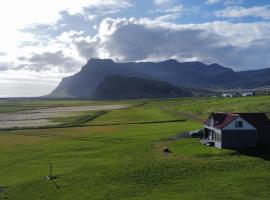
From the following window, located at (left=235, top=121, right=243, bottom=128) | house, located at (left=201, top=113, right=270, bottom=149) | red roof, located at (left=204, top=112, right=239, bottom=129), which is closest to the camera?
house, located at (left=201, top=113, right=270, bottom=149)

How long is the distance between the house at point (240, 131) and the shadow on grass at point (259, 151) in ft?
4.81

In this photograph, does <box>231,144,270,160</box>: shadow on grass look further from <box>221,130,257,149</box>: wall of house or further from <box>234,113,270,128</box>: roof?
<box>234,113,270,128</box>: roof

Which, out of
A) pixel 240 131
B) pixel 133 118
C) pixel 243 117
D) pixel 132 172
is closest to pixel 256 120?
pixel 243 117

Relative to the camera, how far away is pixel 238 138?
62.2 meters

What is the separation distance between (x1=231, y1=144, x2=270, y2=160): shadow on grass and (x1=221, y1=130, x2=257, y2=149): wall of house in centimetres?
148

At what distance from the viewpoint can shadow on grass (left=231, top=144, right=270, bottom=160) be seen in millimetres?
55253

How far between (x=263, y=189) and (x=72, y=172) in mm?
21952

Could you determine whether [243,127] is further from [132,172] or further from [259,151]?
[132,172]

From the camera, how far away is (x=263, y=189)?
130ft

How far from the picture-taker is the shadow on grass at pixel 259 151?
55.3 meters

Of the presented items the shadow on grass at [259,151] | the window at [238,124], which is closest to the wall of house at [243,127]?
the window at [238,124]

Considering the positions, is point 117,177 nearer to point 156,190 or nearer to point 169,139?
point 156,190

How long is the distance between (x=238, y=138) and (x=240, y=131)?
119 centimetres

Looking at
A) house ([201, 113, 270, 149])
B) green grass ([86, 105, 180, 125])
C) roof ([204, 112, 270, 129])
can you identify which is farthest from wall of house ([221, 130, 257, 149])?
green grass ([86, 105, 180, 125])
